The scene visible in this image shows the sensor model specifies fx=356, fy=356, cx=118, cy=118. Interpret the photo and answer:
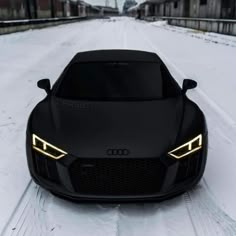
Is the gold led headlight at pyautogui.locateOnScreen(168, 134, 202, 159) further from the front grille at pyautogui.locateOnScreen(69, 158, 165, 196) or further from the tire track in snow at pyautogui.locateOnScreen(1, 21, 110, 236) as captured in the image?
the tire track in snow at pyautogui.locateOnScreen(1, 21, 110, 236)

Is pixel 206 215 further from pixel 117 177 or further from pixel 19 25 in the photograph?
pixel 19 25

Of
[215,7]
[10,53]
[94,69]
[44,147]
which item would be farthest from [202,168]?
[215,7]

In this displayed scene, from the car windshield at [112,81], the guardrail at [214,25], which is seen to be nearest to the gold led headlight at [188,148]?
the car windshield at [112,81]

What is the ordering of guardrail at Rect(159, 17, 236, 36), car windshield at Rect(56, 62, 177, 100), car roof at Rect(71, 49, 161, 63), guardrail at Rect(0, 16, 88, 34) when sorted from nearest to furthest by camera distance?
car windshield at Rect(56, 62, 177, 100), car roof at Rect(71, 49, 161, 63), guardrail at Rect(159, 17, 236, 36), guardrail at Rect(0, 16, 88, 34)

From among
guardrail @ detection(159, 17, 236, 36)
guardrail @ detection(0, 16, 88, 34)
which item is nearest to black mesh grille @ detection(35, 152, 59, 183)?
guardrail @ detection(159, 17, 236, 36)

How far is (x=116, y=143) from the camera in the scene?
313 centimetres

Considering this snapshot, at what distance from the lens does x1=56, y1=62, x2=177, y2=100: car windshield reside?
3.97 metres

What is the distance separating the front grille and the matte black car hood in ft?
0.25

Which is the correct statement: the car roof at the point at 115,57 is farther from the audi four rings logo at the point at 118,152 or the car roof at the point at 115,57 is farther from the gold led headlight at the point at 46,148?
the audi four rings logo at the point at 118,152

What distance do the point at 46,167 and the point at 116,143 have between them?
68cm

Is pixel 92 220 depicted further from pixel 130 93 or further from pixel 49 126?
pixel 130 93

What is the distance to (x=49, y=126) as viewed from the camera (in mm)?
3414

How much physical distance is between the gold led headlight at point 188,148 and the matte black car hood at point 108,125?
80 mm

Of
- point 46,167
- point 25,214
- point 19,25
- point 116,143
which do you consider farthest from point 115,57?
point 19,25
